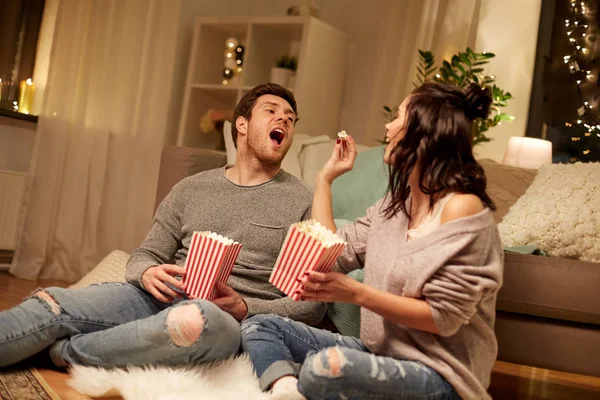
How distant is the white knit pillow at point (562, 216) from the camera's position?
217 centimetres

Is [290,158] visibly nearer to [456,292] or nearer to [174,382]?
[174,382]

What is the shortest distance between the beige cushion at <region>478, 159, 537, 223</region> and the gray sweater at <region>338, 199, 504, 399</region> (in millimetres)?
1543

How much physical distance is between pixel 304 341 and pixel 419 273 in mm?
389

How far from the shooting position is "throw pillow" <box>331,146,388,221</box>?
2688mm

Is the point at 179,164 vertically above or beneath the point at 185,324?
above

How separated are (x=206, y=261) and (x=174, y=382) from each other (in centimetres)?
27

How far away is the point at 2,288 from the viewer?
336 cm

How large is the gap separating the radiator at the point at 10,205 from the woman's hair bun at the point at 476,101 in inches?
120

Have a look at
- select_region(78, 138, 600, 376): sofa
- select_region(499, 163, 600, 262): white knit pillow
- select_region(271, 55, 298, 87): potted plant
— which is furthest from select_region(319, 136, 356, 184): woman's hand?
select_region(271, 55, 298, 87): potted plant

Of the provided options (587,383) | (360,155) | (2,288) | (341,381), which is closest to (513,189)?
(360,155)

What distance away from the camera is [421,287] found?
4.67ft

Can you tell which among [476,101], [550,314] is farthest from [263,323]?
[550,314]

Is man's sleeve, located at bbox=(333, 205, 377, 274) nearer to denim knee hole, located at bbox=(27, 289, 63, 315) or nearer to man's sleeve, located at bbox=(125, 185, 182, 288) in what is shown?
man's sleeve, located at bbox=(125, 185, 182, 288)

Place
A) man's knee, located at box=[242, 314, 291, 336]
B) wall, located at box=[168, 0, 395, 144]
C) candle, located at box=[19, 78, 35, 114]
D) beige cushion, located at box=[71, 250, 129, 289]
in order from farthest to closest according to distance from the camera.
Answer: wall, located at box=[168, 0, 395, 144] < candle, located at box=[19, 78, 35, 114] < beige cushion, located at box=[71, 250, 129, 289] < man's knee, located at box=[242, 314, 291, 336]
